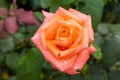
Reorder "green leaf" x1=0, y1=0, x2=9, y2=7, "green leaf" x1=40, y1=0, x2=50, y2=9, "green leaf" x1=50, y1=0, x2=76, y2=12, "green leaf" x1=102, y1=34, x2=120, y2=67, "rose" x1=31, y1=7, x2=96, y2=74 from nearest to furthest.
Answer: "rose" x1=31, y1=7, x2=96, y2=74 → "green leaf" x1=50, y1=0, x2=76, y2=12 → "green leaf" x1=40, y1=0, x2=50, y2=9 → "green leaf" x1=102, y1=34, x2=120, y2=67 → "green leaf" x1=0, y1=0, x2=9, y2=7

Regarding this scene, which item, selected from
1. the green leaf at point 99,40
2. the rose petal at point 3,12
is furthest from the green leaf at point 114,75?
the rose petal at point 3,12

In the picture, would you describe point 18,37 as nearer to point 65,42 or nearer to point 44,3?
point 44,3

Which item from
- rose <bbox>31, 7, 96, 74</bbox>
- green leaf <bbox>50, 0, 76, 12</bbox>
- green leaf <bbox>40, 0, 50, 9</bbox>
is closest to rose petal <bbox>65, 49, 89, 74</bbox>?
rose <bbox>31, 7, 96, 74</bbox>

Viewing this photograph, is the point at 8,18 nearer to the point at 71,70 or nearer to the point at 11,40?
the point at 11,40

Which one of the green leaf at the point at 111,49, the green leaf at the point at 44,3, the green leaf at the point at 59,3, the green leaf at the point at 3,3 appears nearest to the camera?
the green leaf at the point at 59,3

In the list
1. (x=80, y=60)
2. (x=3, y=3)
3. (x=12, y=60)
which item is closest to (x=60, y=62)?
(x=80, y=60)

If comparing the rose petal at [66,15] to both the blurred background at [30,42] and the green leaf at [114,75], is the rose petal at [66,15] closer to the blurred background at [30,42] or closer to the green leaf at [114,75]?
the blurred background at [30,42]

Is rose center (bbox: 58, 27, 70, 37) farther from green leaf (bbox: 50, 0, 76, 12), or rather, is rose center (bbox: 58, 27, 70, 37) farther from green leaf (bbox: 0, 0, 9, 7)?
green leaf (bbox: 0, 0, 9, 7)
